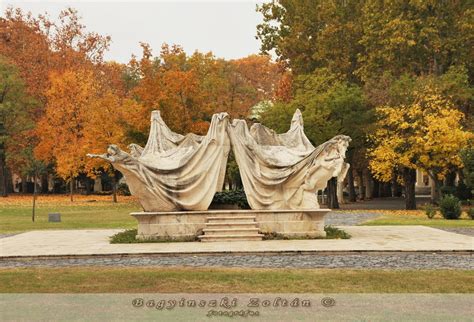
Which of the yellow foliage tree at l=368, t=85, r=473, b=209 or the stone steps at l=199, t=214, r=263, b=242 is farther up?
the yellow foliage tree at l=368, t=85, r=473, b=209

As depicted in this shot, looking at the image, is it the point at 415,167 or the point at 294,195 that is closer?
the point at 294,195

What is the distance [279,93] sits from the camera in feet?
172

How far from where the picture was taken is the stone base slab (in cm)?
1744

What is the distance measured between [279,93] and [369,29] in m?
13.5

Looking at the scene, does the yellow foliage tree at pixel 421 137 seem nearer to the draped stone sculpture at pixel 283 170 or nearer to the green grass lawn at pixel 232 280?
the draped stone sculpture at pixel 283 170

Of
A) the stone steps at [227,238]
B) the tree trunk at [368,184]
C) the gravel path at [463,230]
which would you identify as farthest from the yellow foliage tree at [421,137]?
the stone steps at [227,238]

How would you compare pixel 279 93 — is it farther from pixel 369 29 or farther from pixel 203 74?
pixel 369 29

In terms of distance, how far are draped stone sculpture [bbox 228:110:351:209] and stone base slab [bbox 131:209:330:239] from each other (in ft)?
1.43

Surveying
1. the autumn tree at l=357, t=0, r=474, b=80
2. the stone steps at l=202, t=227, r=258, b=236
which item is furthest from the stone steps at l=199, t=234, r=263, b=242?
the autumn tree at l=357, t=0, r=474, b=80

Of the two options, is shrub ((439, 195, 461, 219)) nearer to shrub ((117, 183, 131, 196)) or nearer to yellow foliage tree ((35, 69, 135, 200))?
yellow foliage tree ((35, 69, 135, 200))

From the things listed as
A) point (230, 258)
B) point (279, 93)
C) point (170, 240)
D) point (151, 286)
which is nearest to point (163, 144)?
point (170, 240)

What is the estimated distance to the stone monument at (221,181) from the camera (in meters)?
17.4

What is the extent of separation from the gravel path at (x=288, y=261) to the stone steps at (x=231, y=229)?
2.91 m

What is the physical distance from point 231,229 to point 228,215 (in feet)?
1.82
